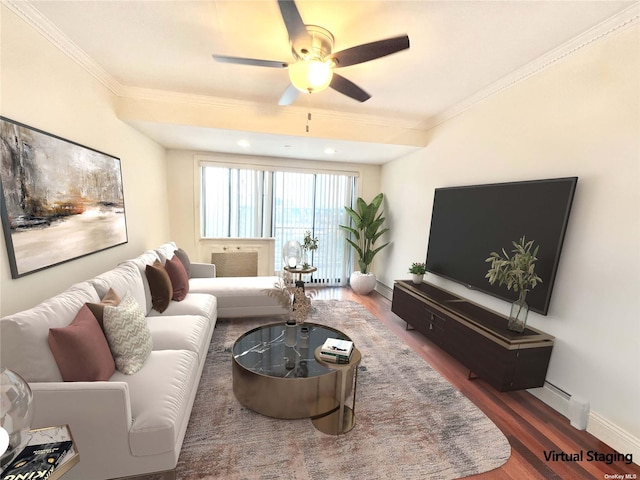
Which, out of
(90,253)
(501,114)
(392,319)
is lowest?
(392,319)

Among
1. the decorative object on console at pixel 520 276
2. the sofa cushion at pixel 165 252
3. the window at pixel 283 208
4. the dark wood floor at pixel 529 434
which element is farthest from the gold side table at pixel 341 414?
the window at pixel 283 208

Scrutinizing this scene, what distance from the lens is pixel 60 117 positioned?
2.11 m

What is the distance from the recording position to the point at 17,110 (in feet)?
5.72

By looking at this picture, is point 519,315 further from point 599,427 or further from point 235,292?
point 235,292

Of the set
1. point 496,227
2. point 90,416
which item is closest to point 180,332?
point 90,416

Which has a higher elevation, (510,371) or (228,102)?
(228,102)

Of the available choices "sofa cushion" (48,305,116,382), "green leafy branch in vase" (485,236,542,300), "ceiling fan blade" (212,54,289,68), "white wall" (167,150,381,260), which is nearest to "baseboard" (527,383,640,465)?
"green leafy branch in vase" (485,236,542,300)

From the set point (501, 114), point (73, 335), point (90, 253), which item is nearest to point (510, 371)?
point (501, 114)

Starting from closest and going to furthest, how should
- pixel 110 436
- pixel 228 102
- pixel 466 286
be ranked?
pixel 110 436
pixel 466 286
pixel 228 102

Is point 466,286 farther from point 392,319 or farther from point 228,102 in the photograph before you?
point 228,102

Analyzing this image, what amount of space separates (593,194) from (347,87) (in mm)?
1950

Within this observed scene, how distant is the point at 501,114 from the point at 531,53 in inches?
21.8

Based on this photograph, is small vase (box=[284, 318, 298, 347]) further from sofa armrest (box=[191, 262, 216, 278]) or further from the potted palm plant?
the potted palm plant

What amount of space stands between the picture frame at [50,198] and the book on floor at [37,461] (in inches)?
48.6
